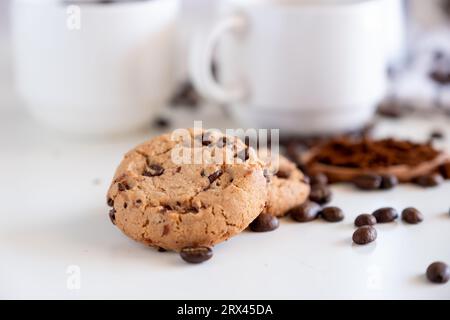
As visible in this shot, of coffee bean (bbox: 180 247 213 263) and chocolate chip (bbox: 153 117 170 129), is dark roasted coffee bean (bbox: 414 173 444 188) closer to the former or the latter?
coffee bean (bbox: 180 247 213 263)

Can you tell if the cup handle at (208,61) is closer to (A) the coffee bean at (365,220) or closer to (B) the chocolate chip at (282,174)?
(B) the chocolate chip at (282,174)

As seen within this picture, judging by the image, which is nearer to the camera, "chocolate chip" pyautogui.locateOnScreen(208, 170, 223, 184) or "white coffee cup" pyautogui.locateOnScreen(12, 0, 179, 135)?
"chocolate chip" pyautogui.locateOnScreen(208, 170, 223, 184)

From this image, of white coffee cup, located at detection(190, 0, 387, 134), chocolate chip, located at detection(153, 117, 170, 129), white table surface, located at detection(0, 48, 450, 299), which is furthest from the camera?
chocolate chip, located at detection(153, 117, 170, 129)

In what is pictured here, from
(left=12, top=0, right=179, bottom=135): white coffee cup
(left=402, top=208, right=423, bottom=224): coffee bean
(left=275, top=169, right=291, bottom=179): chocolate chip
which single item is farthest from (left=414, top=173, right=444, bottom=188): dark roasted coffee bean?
(left=12, top=0, right=179, bottom=135): white coffee cup

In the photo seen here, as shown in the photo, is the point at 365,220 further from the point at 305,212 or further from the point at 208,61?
the point at 208,61

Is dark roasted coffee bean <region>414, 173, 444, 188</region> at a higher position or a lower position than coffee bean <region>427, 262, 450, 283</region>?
higher

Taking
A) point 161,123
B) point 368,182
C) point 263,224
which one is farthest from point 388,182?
point 161,123
